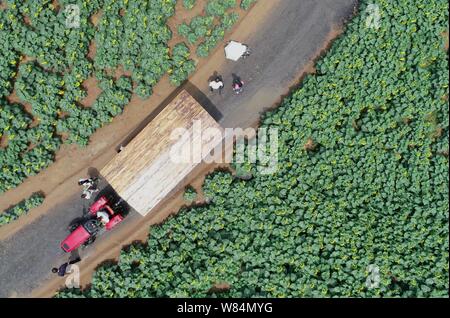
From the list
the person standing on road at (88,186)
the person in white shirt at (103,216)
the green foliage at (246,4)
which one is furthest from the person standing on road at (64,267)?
the green foliage at (246,4)

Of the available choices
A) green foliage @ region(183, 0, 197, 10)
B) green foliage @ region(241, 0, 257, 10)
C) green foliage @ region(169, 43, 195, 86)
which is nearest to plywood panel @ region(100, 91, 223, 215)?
green foliage @ region(169, 43, 195, 86)

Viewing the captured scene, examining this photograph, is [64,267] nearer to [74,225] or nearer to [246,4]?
[74,225]

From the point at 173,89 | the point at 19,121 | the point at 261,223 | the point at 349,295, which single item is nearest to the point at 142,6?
the point at 173,89

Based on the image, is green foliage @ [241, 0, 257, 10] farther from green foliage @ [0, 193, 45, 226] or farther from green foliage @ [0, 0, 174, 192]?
green foliage @ [0, 193, 45, 226]

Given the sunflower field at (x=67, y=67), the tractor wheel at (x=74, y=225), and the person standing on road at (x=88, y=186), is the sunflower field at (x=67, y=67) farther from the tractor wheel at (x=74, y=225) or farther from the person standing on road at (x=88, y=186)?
the tractor wheel at (x=74, y=225)

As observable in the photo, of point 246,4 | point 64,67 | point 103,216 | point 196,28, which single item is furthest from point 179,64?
point 103,216

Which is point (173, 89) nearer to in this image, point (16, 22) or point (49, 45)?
point (49, 45)
